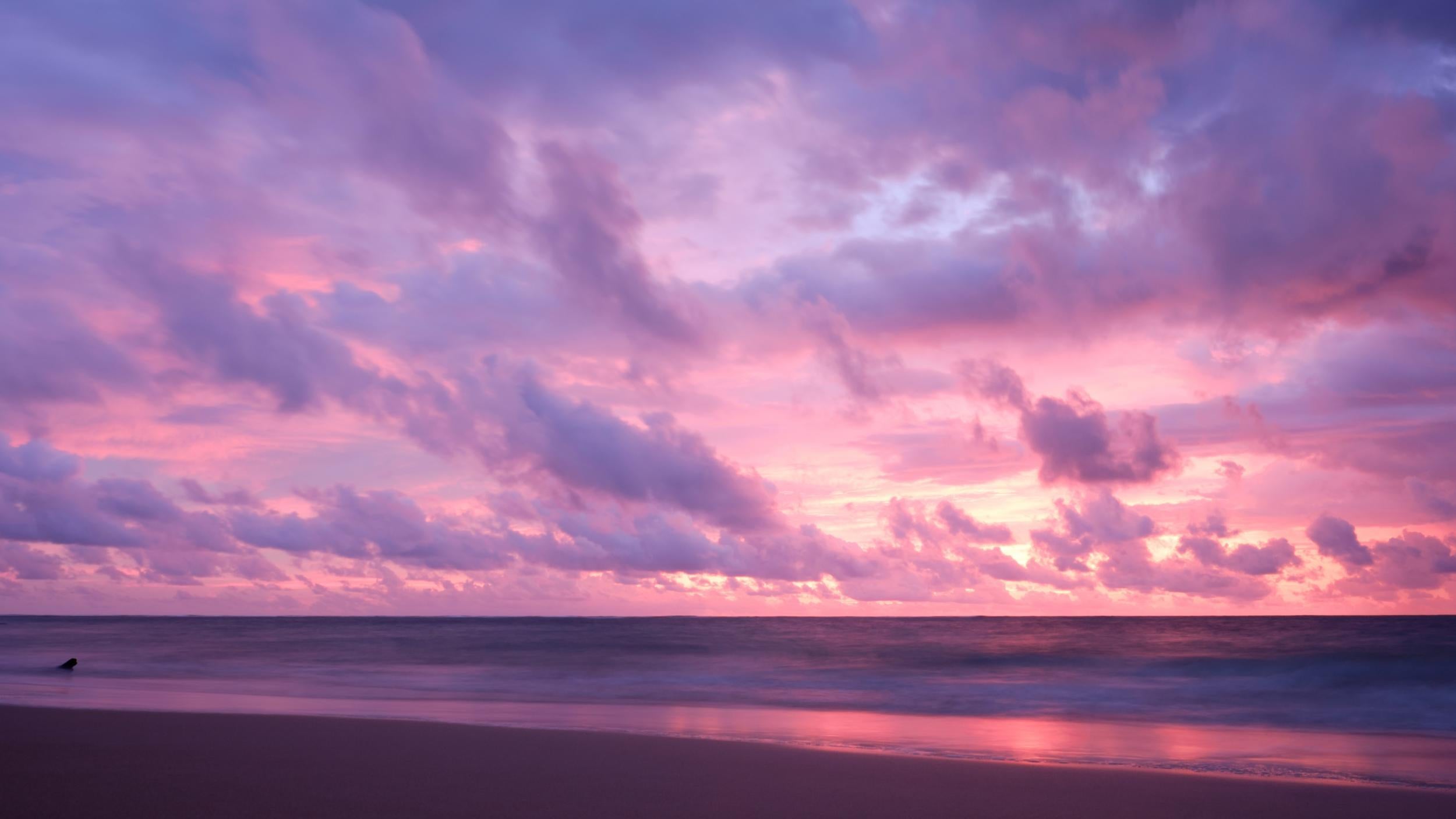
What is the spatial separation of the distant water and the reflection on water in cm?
8

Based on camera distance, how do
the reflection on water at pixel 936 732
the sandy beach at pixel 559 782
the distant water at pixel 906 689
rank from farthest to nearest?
the distant water at pixel 906 689 → the reflection on water at pixel 936 732 → the sandy beach at pixel 559 782

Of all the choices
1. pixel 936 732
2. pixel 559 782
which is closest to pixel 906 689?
pixel 936 732

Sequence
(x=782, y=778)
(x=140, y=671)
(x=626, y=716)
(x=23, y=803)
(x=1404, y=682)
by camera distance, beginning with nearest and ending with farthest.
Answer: (x=23, y=803) → (x=782, y=778) → (x=626, y=716) → (x=1404, y=682) → (x=140, y=671)

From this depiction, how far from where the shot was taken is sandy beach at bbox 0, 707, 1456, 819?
234 inches

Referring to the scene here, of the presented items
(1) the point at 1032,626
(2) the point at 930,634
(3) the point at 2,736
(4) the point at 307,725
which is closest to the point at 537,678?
(4) the point at 307,725

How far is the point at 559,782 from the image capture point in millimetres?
6918

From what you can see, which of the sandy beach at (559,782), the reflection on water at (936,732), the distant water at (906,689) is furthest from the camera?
the distant water at (906,689)

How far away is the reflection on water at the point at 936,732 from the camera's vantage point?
31.0ft

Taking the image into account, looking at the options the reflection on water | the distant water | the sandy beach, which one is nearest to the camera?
the sandy beach

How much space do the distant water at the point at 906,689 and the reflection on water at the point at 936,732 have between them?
0.08 m

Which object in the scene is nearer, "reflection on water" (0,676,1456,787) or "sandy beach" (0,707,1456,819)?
"sandy beach" (0,707,1456,819)

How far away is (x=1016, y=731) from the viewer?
A: 12453 mm

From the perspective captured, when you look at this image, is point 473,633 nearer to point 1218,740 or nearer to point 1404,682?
point 1404,682

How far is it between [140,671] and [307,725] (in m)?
17.5
